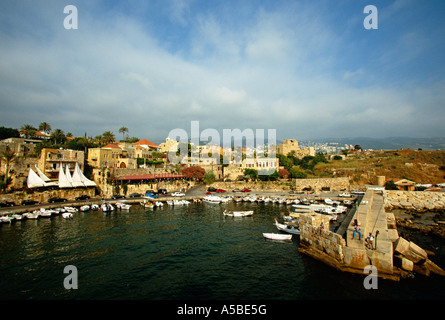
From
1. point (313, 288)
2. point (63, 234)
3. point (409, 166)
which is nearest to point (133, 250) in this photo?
point (63, 234)

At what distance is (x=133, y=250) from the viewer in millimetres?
17250

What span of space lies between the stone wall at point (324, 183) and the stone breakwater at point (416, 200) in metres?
13.4

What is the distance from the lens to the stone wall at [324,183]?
49.3 metres

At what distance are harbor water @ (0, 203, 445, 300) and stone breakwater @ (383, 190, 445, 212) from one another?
→ 1655cm

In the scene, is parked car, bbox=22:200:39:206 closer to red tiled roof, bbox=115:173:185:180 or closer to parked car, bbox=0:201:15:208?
parked car, bbox=0:201:15:208

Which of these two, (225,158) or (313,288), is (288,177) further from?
(313,288)

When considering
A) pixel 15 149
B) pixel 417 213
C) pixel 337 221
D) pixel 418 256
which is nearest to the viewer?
pixel 418 256

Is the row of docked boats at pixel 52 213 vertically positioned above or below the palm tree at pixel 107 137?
below

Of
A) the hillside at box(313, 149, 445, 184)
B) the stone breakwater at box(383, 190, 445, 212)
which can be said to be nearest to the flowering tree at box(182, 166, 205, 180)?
the hillside at box(313, 149, 445, 184)

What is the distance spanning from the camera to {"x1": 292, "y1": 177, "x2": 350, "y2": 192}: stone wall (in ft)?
162

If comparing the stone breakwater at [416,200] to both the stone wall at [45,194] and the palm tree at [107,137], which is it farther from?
the palm tree at [107,137]

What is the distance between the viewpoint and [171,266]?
14625 mm

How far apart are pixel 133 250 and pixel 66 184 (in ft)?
83.8

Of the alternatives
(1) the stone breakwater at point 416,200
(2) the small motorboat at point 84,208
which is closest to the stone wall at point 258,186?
(1) the stone breakwater at point 416,200
